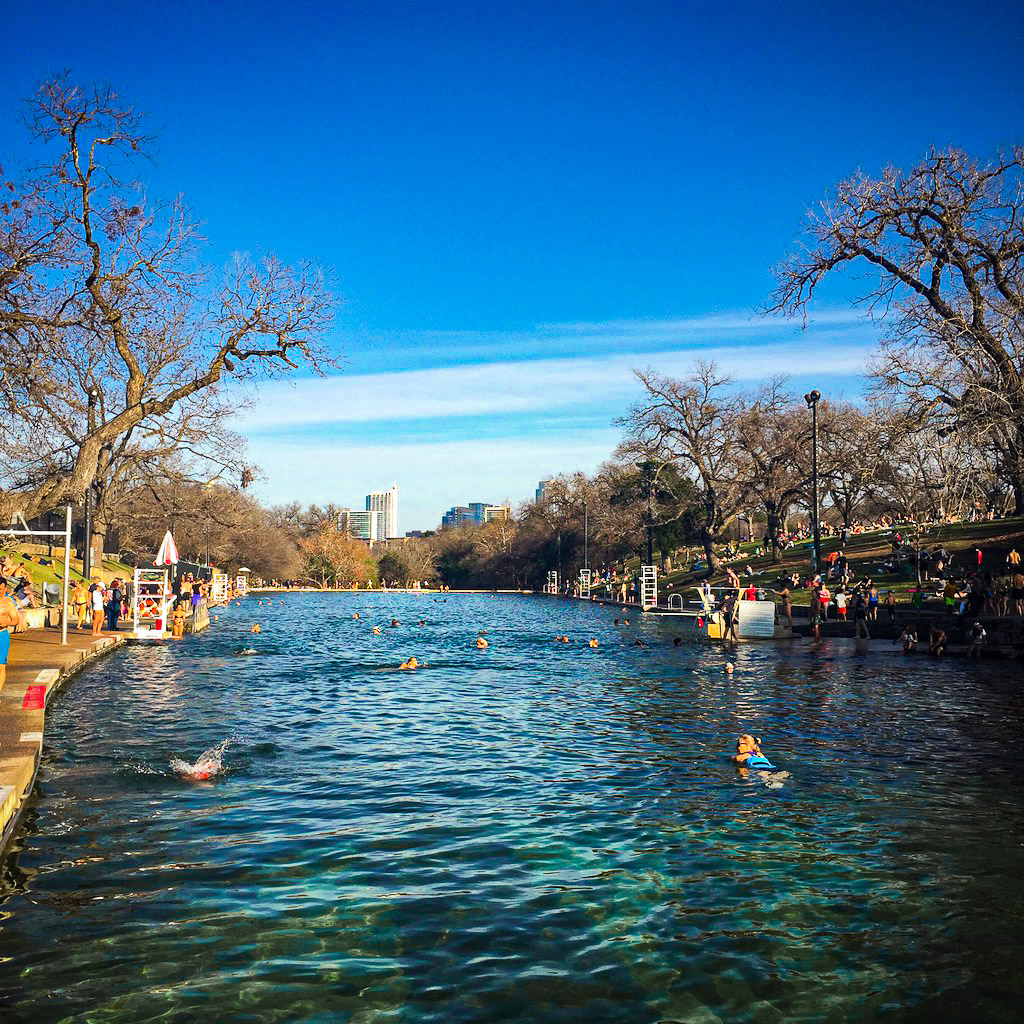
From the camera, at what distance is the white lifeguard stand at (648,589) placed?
188 ft

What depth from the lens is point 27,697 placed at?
13977mm

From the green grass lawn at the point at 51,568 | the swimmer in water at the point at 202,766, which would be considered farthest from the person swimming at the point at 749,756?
the green grass lawn at the point at 51,568

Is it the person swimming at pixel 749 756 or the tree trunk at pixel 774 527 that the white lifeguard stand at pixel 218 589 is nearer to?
the tree trunk at pixel 774 527

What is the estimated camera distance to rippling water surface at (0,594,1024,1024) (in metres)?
6.05

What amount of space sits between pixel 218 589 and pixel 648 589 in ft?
101

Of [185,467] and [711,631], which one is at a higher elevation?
[185,467]

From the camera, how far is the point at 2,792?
8805mm

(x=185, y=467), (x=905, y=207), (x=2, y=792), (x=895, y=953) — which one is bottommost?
(x=895, y=953)

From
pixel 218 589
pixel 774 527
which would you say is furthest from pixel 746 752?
pixel 218 589

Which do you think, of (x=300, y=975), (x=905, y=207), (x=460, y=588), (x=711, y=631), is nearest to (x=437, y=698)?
(x=300, y=975)

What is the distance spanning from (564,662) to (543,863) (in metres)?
19.5

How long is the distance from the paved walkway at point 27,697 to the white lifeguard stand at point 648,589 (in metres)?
35.5

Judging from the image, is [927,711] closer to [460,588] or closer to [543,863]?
[543,863]

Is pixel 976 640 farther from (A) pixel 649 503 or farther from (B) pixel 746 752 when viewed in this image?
(A) pixel 649 503
